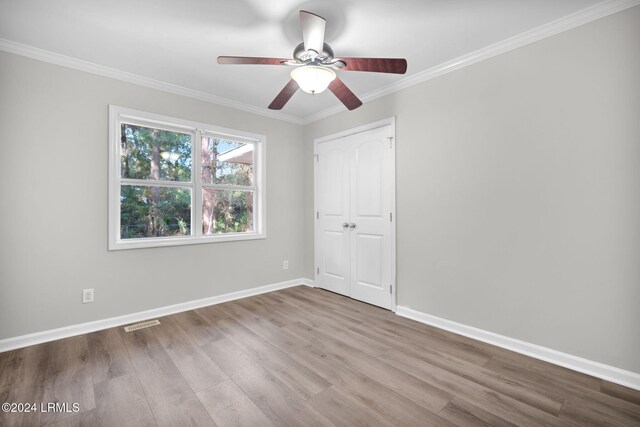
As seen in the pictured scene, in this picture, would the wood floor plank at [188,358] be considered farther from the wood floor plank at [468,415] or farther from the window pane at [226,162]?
the window pane at [226,162]

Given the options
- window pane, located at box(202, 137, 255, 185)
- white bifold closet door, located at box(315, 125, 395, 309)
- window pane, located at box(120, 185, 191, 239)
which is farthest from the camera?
window pane, located at box(202, 137, 255, 185)

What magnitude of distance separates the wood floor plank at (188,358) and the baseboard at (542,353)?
6.72 ft

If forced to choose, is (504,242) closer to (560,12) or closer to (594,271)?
(594,271)

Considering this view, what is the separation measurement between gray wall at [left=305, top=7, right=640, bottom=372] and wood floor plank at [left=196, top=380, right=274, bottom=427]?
6.50ft

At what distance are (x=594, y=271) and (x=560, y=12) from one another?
1.87 metres

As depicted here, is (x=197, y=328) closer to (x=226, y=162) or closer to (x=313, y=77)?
(x=226, y=162)

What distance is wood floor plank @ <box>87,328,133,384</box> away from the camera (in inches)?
80.9

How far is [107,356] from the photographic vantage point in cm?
229

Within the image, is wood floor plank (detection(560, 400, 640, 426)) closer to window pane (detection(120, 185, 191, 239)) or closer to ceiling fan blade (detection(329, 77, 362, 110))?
ceiling fan blade (detection(329, 77, 362, 110))

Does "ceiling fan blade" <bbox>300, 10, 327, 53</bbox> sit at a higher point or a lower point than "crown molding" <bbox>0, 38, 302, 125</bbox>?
lower

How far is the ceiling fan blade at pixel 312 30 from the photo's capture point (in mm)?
1712

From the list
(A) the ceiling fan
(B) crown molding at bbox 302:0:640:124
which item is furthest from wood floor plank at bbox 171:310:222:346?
(B) crown molding at bbox 302:0:640:124

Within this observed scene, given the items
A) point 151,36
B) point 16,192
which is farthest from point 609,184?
point 16,192

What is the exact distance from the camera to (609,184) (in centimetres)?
198
